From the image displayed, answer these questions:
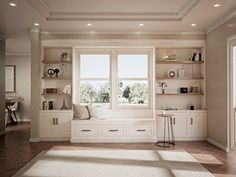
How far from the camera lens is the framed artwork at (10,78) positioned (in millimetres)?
10383

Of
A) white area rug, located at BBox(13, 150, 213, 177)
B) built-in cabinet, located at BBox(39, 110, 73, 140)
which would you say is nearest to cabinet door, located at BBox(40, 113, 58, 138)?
built-in cabinet, located at BBox(39, 110, 73, 140)

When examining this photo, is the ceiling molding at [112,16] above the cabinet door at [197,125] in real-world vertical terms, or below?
above

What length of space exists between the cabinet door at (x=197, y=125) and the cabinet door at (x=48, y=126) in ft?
10.9

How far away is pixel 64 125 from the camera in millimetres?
6387

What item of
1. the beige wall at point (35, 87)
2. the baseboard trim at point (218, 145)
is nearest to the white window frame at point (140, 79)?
the baseboard trim at point (218, 145)

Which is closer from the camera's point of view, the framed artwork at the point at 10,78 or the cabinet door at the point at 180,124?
the cabinet door at the point at 180,124

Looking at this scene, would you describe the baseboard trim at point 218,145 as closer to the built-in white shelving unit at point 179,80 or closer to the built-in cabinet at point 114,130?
the built-in white shelving unit at point 179,80

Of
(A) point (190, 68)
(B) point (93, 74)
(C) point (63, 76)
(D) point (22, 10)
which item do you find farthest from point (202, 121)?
(D) point (22, 10)

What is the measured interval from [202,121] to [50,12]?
4.40 meters

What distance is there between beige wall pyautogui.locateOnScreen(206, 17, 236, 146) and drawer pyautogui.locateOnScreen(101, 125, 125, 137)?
7.04 feet

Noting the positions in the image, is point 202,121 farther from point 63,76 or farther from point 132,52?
point 63,76

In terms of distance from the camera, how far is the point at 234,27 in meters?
4.94

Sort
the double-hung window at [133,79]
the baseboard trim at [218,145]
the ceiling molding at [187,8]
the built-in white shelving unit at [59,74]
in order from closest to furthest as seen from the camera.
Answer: the ceiling molding at [187,8], the baseboard trim at [218,145], the built-in white shelving unit at [59,74], the double-hung window at [133,79]

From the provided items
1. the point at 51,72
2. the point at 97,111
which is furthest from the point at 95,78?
the point at 51,72
